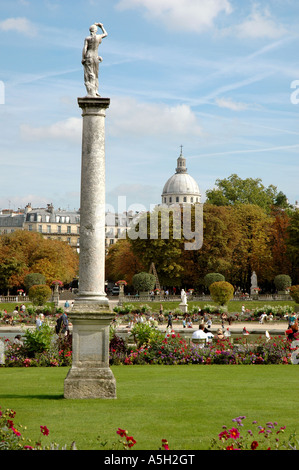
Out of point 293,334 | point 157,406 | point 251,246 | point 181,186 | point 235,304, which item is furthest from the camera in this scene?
point 181,186

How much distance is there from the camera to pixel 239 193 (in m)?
90.5

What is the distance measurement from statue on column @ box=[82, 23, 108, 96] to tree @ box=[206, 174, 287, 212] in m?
76.3

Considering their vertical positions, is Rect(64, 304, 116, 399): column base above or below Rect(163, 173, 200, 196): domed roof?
below

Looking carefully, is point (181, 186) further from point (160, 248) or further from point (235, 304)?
point (235, 304)

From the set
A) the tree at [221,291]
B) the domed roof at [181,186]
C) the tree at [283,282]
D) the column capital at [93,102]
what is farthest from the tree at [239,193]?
the column capital at [93,102]

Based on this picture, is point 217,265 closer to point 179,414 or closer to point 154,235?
point 154,235

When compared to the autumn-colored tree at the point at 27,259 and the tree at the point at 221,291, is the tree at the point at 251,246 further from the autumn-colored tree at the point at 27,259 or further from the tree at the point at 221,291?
the autumn-colored tree at the point at 27,259

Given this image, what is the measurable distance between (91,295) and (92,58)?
4581 millimetres

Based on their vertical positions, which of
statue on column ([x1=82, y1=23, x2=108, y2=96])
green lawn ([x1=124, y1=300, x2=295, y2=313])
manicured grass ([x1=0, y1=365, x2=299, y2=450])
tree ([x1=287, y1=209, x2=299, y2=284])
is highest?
tree ([x1=287, y1=209, x2=299, y2=284])

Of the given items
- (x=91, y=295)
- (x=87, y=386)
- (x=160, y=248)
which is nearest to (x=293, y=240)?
(x=160, y=248)

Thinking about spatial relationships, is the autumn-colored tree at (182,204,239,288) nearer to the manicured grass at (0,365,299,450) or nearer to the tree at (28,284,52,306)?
the tree at (28,284,52,306)

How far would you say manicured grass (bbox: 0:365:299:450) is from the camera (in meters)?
9.18

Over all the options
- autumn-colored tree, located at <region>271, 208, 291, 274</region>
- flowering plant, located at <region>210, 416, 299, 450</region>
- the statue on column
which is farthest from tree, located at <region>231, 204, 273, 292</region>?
flowering plant, located at <region>210, 416, 299, 450</region>

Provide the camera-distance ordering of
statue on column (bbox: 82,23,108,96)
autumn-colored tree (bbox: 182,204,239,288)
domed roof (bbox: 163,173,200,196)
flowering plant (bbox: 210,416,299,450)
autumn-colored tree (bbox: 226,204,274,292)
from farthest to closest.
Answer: domed roof (bbox: 163,173,200,196) → autumn-colored tree (bbox: 226,204,274,292) → autumn-colored tree (bbox: 182,204,239,288) → statue on column (bbox: 82,23,108,96) → flowering plant (bbox: 210,416,299,450)
